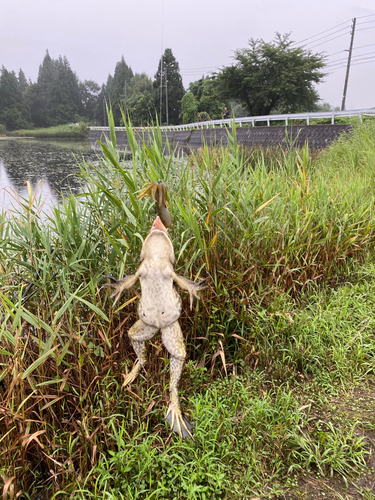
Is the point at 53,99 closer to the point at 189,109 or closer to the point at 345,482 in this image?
the point at 189,109

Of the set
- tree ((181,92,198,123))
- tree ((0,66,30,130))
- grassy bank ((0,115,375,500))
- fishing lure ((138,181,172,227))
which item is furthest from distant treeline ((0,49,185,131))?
fishing lure ((138,181,172,227))

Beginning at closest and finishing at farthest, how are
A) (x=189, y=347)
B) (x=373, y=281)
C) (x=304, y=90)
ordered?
(x=189, y=347) < (x=373, y=281) < (x=304, y=90)

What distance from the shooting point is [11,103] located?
15.6m

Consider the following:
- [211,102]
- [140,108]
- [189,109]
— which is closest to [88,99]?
[189,109]

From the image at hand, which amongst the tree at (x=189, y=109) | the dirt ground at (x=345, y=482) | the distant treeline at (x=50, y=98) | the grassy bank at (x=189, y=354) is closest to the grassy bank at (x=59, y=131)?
the distant treeline at (x=50, y=98)

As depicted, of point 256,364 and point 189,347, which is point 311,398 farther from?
point 189,347

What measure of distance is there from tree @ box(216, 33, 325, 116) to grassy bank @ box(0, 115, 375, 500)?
24328 mm

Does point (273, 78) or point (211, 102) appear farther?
point (211, 102)

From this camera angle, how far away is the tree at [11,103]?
1551 centimetres

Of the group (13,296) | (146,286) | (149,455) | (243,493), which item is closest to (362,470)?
(243,493)

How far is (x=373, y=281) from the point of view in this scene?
115 inches

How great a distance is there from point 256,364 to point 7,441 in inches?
61.6

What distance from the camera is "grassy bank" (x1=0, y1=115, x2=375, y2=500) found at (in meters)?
1.48

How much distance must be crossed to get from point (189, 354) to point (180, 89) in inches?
1339
